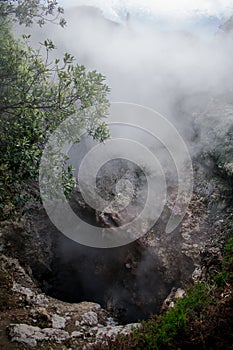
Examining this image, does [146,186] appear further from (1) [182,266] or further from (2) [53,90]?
(2) [53,90]

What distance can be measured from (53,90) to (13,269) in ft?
15.6

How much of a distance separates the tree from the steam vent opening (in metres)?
4.41

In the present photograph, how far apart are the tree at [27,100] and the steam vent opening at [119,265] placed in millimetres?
4414

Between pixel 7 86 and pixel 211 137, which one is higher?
pixel 211 137

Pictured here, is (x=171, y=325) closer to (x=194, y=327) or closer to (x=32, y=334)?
(x=194, y=327)

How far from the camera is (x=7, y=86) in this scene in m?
4.42

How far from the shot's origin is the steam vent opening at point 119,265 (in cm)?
802

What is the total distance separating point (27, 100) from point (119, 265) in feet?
20.0

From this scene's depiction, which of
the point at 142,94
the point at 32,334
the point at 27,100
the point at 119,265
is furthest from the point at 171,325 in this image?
the point at 142,94

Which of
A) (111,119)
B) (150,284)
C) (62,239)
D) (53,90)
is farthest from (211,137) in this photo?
(53,90)

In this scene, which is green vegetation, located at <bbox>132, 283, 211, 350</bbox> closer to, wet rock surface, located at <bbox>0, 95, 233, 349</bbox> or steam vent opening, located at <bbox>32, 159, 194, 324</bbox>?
wet rock surface, located at <bbox>0, 95, 233, 349</bbox>

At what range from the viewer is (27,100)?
450cm

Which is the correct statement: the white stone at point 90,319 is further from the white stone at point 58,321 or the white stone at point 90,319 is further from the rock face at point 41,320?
the white stone at point 58,321

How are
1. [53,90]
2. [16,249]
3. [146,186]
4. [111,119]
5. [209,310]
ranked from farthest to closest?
1. [111,119]
2. [146,186]
3. [16,249]
4. [53,90]
5. [209,310]
